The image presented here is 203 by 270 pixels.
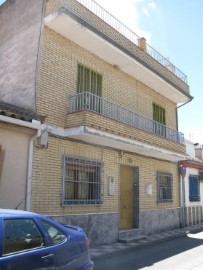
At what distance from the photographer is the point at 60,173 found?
896 cm

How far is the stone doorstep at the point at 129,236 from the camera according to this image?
10.7 meters

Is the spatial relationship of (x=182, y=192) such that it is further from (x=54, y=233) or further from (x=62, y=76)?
(x=54, y=233)

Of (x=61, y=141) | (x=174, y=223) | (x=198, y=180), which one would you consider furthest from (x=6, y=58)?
(x=198, y=180)

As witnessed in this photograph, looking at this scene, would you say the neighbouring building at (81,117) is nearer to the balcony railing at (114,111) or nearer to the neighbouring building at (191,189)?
the balcony railing at (114,111)

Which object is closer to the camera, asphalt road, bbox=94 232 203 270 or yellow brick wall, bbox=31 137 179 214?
asphalt road, bbox=94 232 203 270

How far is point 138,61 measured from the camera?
11.6 m

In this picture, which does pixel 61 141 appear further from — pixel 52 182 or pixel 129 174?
pixel 129 174

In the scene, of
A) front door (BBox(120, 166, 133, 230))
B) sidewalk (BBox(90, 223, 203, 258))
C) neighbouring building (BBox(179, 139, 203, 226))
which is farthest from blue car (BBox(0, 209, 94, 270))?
neighbouring building (BBox(179, 139, 203, 226))

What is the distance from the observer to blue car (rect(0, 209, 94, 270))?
3.54 meters

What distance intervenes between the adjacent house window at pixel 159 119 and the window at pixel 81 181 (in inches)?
168

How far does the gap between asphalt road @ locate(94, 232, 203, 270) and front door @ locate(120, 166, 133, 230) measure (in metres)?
1.55

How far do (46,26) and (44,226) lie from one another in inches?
265

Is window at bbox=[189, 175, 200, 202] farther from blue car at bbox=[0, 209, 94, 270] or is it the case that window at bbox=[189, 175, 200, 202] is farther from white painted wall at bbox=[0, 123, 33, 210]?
blue car at bbox=[0, 209, 94, 270]

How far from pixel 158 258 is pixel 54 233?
499 cm
